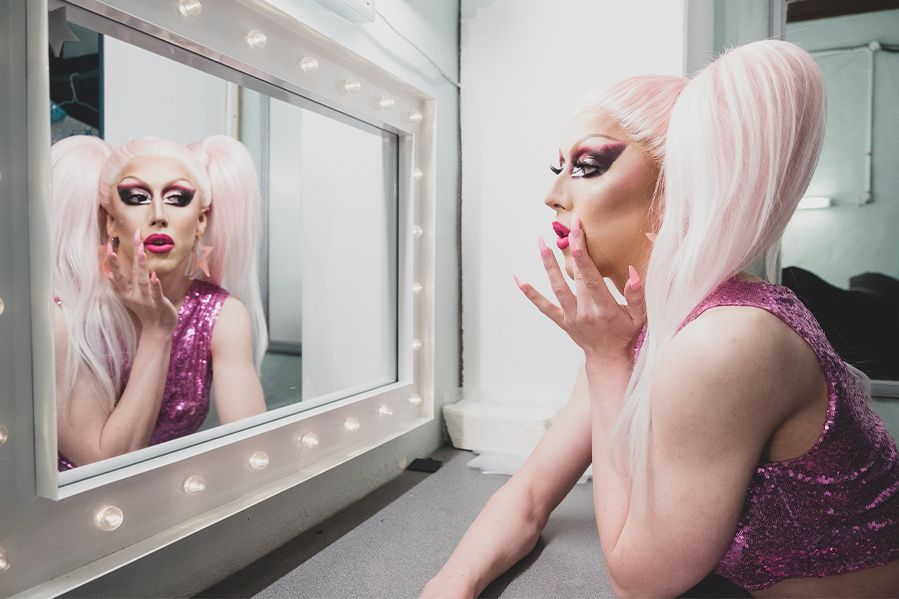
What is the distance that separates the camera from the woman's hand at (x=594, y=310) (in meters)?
0.72

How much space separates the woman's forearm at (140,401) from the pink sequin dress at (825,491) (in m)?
0.67

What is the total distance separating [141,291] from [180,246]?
81 mm

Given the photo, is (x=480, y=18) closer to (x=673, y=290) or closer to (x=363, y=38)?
(x=363, y=38)

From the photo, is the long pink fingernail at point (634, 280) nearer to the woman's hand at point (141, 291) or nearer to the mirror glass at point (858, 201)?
the woman's hand at point (141, 291)

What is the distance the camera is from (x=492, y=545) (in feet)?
2.76

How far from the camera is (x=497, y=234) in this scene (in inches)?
58.7

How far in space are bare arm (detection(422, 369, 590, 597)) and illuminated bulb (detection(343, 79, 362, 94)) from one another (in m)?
0.68

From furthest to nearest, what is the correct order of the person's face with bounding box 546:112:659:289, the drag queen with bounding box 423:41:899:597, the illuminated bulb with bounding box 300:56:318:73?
the illuminated bulb with bounding box 300:56:318:73 < the person's face with bounding box 546:112:659:289 < the drag queen with bounding box 423:41:899:597

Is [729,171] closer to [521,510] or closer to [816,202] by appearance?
[521,510]

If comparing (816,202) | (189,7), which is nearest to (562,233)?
(189,7)

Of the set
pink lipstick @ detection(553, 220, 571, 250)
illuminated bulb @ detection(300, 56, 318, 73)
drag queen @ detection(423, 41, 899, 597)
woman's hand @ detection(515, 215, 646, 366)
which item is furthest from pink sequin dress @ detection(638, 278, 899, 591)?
illuminated bulb @ detection(300, 56, 318, 73)

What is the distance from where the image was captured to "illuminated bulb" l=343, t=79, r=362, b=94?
1062 millimetres

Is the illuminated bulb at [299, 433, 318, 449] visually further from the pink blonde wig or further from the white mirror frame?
the pink blonde wig

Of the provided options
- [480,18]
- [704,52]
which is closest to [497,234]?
[480,18]
